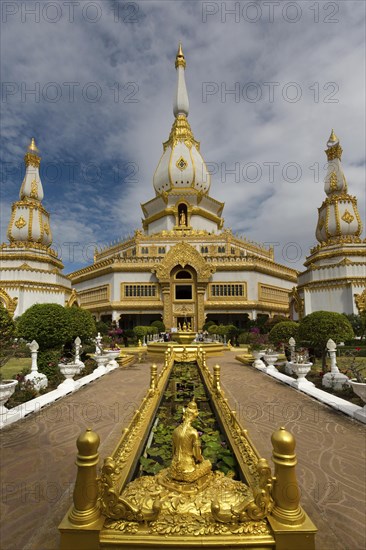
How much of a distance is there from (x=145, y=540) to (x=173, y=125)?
51679 mm

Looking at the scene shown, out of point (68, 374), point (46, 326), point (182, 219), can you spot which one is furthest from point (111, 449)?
point (182, 219)

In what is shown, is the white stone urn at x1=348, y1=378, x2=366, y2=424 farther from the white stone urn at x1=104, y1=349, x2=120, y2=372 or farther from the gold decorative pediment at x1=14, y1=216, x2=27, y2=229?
the gold decorative pediment at x1=14, y1=216, x2=27, y2=229

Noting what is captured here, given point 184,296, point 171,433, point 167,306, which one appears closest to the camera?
point 171,433

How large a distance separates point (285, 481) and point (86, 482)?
5.58 ft

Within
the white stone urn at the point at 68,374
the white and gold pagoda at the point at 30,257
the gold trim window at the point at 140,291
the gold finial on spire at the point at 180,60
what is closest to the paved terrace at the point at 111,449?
the white stone urn at the point at 68,374

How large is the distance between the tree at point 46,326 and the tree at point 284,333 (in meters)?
10.4

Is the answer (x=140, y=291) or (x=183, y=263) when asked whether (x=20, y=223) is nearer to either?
(x=140, y=291)

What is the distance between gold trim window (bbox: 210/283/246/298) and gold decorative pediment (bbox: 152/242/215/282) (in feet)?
5.68

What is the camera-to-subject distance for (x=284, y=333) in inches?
656

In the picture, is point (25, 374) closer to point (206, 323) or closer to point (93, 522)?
point (93, 522)

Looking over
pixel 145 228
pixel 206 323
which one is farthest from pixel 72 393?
pixel 145 228

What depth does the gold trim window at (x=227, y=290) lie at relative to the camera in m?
33.6

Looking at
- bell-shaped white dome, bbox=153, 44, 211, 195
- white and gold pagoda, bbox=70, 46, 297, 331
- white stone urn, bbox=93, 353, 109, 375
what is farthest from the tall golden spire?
white stone urn, bbox=93, 353, 109, 375

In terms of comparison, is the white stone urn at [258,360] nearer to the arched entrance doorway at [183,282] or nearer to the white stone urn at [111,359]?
the white stone urn at [111,359]
